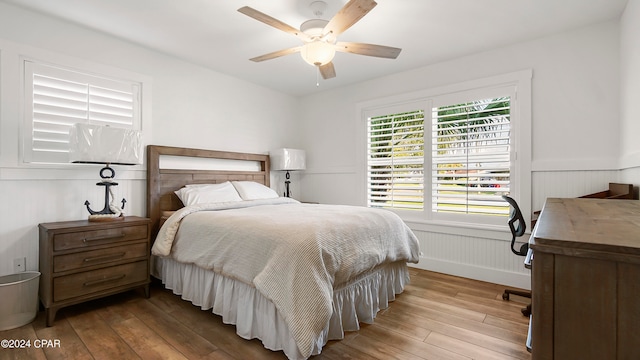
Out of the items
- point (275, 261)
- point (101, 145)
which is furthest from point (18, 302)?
point (275, 261)

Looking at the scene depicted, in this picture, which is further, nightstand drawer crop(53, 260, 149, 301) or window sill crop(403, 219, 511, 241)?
window sill crop(403, 219, 511, 241)

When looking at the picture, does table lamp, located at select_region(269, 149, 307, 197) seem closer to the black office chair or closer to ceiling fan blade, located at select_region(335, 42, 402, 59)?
ceiling fan blade, located at select_region(335, 42, 402, 59)

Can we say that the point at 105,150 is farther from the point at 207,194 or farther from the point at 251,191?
the point at 251,191

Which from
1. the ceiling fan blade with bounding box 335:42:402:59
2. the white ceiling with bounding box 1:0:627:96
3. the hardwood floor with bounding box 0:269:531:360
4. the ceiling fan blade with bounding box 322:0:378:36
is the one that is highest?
the white ceiling with bounding box 1:0:627:96

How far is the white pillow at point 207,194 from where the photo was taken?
306 centimetres

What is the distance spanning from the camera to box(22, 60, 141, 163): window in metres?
2.47

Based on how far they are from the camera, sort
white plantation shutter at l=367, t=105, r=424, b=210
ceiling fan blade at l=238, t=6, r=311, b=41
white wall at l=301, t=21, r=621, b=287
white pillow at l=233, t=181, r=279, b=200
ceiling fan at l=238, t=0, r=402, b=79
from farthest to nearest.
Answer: white plantation shutter at l=367, t=105, r=424, b=210 < white pillow at l=233, t=181, r=279, b=200 < white wall at l=301, t=21, r=621, b=287 < ceiling fan at l=238, t=0, r=402, b=79 < ceiling fan blade at l=238, t=6, r=311, b=41

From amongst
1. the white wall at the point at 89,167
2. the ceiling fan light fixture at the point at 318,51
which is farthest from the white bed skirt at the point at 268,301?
the ceiling fan light fixture at the point at 318,51

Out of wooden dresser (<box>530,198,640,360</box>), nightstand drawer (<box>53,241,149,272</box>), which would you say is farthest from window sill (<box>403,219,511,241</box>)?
nightstand drawer (<box>53,241,149,272</box>)

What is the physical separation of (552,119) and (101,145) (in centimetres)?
410

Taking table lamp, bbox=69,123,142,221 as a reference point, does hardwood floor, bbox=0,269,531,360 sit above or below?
below

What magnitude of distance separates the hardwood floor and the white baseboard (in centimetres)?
33

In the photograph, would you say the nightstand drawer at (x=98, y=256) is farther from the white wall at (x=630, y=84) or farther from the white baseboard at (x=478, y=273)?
the white wall at (x=630, y=84)

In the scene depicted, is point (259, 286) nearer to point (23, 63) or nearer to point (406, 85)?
point (23, 63)
